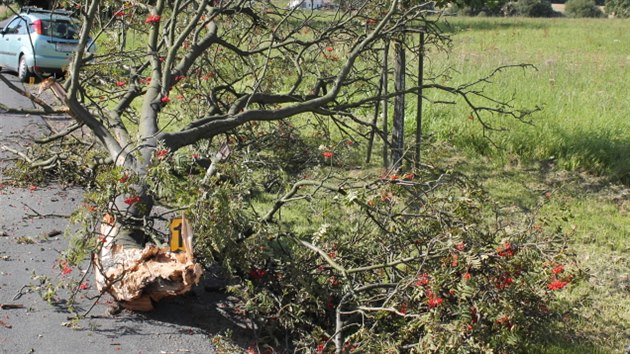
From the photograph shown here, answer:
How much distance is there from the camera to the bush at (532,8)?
53281 mm

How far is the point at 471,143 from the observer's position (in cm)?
1218

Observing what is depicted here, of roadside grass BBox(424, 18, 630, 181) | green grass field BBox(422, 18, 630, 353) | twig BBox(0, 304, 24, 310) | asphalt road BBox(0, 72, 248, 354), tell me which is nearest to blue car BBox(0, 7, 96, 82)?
roadside grass BBox(424, 18, 630, 181)

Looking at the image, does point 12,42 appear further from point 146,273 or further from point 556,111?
point 146,273

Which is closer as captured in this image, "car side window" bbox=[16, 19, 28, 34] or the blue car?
the blue car

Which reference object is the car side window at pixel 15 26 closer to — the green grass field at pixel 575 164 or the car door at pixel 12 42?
the car door at pixel 12 42

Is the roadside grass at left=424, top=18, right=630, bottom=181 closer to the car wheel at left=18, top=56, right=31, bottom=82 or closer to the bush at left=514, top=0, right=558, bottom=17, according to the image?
the car wheel at left=18, top=56, right=31, bottom=82

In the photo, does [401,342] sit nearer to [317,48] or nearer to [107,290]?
[107,290]

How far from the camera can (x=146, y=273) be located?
21.1ft

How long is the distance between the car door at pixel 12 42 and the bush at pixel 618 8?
122 ft

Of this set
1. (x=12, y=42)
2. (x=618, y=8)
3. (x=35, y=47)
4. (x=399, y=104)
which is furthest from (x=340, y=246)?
(x=618, y=8)

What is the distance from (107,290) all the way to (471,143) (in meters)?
6.84

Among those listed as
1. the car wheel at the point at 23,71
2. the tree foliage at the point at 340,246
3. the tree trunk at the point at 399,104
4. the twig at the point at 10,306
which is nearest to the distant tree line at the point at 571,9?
the car wheel at the point at 23,71

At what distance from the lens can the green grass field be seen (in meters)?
7.10

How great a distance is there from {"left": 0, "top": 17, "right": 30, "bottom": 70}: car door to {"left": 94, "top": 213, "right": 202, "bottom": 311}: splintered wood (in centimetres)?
1447
